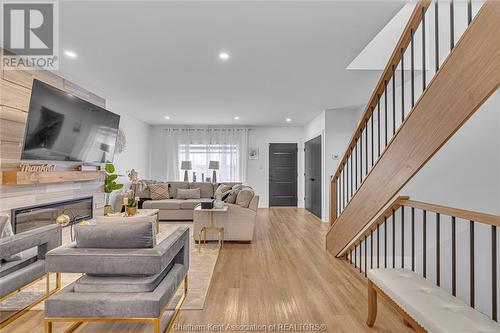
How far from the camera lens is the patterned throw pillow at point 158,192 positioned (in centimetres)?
616

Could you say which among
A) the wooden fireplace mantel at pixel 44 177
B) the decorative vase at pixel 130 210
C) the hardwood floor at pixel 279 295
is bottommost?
the hardwood floor at pixel 279 295

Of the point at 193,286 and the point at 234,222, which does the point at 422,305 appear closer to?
the point at 193,286

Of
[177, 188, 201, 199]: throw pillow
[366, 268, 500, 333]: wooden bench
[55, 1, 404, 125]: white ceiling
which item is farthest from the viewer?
[177, 188, 201, 199]: throw pillow

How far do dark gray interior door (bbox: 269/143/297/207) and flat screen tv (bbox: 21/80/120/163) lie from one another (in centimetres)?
470

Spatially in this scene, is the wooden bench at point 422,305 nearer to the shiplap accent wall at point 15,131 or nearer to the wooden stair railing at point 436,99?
the wooden stair railing at point 436,99

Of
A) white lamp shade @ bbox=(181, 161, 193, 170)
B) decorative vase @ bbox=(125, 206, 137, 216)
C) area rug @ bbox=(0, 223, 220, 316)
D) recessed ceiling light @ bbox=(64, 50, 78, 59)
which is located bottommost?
area rug @ bbox=(0, 223, 220, 316)

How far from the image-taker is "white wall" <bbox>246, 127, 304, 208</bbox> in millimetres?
8000

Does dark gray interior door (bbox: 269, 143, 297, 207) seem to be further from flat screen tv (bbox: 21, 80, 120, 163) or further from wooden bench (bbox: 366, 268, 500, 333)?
wooden bench (bbox: 366, 268, 500, 333)

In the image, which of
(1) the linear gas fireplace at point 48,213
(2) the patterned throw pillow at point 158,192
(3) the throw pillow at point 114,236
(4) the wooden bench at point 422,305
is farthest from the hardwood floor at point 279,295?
(2) the patterned throw pillow at point 158,192

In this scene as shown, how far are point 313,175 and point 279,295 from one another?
4.82 metres

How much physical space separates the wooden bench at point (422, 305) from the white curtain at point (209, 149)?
608cm

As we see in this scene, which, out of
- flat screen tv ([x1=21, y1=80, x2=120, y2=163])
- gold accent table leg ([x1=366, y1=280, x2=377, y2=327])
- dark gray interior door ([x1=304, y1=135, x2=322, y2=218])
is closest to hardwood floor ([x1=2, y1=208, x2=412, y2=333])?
gold accent table leg ([x1=366, y1=280, x2=377, y2=327])

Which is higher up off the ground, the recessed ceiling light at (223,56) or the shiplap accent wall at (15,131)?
the recessed ceiling light at (223,56)

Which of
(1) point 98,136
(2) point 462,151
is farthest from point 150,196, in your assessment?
(2) point 462,151
